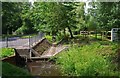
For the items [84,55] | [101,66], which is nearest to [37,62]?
[84,55]

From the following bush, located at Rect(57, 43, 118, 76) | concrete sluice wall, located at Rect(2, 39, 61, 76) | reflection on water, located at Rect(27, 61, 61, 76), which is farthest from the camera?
concrete sluice wall, located at Rect(2, 39, 61, 76)

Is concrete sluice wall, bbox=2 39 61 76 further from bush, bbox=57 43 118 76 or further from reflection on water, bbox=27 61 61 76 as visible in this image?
bush, bbox=57 43 118 76

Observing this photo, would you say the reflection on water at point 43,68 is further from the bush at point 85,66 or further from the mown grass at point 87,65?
the bush at point 85,66

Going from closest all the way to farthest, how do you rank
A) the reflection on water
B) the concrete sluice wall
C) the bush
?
the bush
the reflection on water
the concrete sluice wall

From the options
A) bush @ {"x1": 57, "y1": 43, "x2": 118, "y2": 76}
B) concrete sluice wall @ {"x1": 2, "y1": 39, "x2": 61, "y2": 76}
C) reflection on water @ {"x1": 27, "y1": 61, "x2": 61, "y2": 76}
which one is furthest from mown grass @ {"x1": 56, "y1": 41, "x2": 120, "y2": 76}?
concrete sluice wall @ {"x1": 2, "y1": 39, "x2": 61, "y2": 76}

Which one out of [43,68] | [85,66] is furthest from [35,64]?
[85,66]

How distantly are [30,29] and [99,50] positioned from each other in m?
31.1

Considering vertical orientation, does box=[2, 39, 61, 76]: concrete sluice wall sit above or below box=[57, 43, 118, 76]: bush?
below

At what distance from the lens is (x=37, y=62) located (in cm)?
1855

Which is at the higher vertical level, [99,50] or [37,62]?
[99,50]

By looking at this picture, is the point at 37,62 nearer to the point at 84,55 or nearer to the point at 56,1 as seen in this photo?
the point at 84,55

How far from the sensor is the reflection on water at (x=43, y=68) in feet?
46.0

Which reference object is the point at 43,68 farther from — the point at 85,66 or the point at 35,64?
the point at 85,66

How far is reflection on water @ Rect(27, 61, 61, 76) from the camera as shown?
46.0ft
